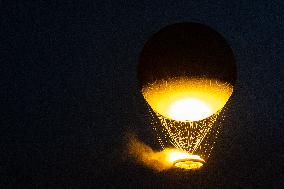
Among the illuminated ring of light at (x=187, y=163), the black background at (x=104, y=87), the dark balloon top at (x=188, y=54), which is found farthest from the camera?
the black background at (x=104, y=87)

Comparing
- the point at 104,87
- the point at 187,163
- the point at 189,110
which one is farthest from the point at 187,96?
the point at 104,87

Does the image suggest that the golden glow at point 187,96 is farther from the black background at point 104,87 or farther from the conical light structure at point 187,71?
the black background at point 104,87

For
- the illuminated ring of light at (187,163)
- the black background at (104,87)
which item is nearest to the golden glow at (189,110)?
the illuminated ring of light at (187,163)

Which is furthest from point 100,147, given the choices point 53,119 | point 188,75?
point 188,75

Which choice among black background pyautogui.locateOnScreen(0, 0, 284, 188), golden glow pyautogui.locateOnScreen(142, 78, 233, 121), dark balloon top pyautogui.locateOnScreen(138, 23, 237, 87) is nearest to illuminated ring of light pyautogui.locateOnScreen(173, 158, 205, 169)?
golden glow pyautogui.locateOnScreen(142, 78, 233, 121)

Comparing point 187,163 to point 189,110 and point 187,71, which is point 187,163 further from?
point 187,71

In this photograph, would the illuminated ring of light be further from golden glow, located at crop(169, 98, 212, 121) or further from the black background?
the black background

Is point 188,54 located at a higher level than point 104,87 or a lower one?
lower

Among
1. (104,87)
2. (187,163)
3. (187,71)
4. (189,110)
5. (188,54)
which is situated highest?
(104,87)
